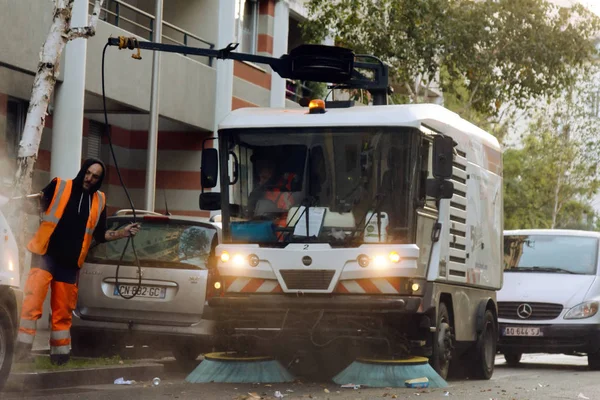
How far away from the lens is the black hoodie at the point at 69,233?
11.3 m

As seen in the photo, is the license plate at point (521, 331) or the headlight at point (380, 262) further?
the license plate at point (521, 331)

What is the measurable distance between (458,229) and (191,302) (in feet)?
9.13

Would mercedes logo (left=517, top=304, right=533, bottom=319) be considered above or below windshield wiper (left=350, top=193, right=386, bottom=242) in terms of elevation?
below

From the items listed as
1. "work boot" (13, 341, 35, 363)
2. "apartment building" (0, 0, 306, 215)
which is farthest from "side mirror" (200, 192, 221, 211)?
"apartment building" (0, 0, 306, 215)

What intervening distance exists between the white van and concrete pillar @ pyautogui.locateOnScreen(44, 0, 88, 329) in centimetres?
641

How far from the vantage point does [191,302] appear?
1235cm

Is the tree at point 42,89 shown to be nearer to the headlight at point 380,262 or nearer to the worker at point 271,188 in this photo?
the worker at point 271,188

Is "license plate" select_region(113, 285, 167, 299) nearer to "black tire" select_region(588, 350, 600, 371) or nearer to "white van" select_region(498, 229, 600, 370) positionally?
"white van" select_region(498, 229, 600, 370)

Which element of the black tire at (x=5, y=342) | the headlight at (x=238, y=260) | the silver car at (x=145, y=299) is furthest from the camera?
the silver car at (x=145, y=299)

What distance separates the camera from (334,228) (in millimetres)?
11641

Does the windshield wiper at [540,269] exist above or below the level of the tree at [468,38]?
below

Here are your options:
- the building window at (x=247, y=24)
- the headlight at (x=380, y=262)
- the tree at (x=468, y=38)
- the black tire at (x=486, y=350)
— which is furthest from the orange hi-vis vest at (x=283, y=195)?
the building window at (x=247, y=24)

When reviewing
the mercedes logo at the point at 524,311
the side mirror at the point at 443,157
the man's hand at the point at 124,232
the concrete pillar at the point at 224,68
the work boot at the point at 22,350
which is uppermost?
the concrete pillar at the point at 224,68

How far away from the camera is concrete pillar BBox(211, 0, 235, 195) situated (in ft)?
79.7
